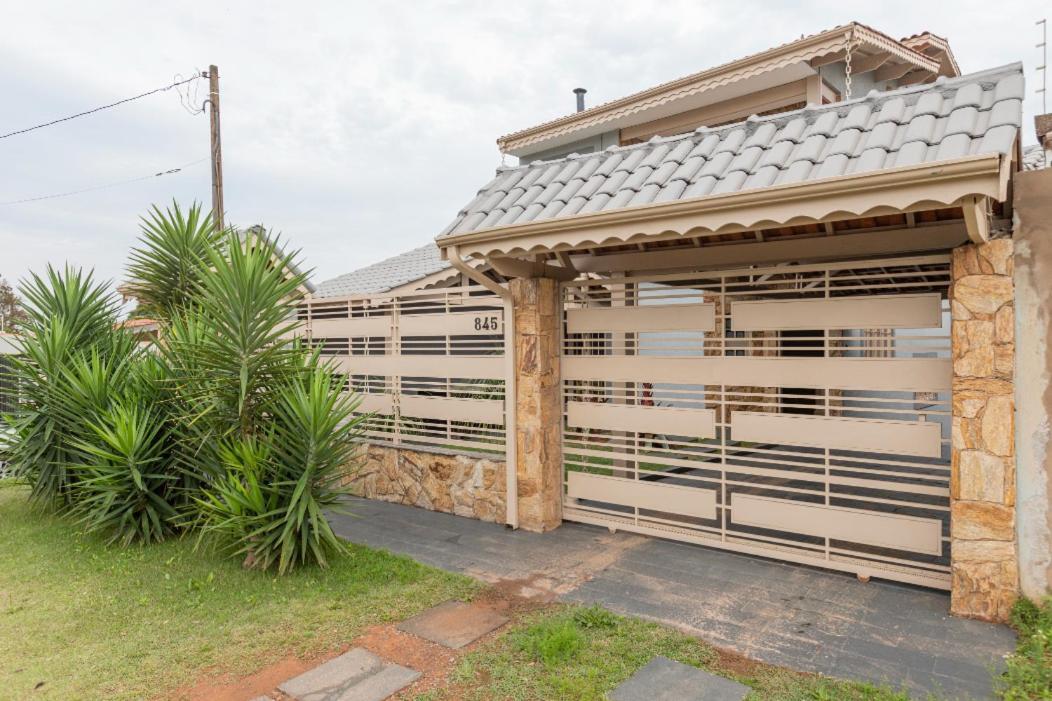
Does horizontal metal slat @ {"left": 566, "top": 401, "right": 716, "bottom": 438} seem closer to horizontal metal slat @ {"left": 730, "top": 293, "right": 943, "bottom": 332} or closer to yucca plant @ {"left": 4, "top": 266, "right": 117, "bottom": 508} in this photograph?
horizontal metal slat @ {"left": 730, "top": 293, "right": 943, "bottom": 332}

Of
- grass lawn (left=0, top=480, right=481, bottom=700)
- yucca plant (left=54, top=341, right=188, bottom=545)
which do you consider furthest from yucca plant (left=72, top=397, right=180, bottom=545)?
grass lawn (left=0, top=480, right=481, bottom=700)

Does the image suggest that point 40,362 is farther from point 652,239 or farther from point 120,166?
point 120,166

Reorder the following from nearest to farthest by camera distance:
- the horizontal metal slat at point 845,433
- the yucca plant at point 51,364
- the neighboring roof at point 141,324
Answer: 1. the horizontal metal slat at point 845,433
2. the yucca plant at point 51,364
3. the neighboring roof at point 141,324

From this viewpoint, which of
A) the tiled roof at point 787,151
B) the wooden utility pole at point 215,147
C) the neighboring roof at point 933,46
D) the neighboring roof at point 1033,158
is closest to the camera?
the tiled roof at point 787,151

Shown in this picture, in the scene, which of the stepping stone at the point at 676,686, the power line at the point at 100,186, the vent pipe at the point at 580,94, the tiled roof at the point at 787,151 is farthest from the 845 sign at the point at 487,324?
the vent pipe at the point at 580,94

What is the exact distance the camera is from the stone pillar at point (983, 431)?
13.6 feet

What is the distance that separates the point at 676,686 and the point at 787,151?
3805 millimetres

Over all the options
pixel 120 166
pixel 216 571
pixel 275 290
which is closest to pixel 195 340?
pixel 275 290

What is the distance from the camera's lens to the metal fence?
7.21 meters

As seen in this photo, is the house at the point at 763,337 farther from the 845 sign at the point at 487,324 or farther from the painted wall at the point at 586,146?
the painted wall at the point at 586,146

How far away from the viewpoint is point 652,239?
5.05 m

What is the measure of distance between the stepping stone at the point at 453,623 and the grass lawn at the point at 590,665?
192mm

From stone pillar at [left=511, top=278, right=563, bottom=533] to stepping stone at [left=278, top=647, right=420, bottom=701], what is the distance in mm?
2838

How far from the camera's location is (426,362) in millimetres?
7742
